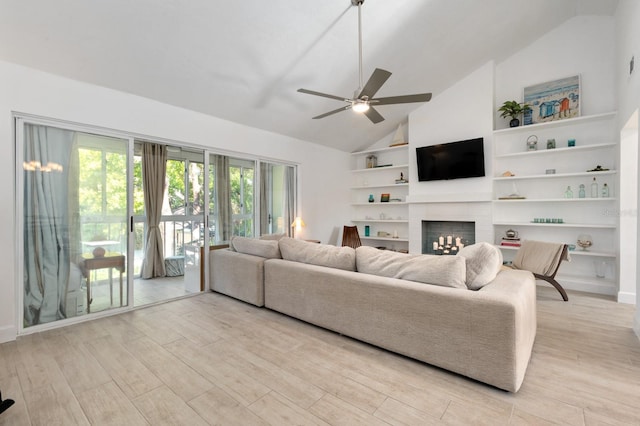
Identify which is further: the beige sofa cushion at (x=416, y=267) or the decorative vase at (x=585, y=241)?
the decorative vase at (x=585, y=241)

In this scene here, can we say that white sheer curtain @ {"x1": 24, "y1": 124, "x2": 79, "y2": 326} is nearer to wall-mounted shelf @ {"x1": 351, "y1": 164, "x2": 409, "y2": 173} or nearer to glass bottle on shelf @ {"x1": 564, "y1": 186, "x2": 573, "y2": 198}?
wall-mounted shelf @ {"x1": 351, "y1": 164, "x2": 409, "y2": 173}

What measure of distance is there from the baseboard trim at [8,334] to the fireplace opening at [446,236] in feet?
18.1

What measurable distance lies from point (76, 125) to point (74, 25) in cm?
96

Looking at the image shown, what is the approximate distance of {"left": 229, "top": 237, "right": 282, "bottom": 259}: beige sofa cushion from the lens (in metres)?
3.40

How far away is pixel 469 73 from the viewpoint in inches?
195

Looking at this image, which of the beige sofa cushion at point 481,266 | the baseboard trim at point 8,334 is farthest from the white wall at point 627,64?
the baseboard trim at point 8,334

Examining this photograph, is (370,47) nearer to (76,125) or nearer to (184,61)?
(184,61)

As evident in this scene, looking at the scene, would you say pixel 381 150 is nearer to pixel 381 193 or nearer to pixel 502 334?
pixel 381 193

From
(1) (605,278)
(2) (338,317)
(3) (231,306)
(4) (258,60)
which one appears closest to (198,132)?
(4) (258,60)

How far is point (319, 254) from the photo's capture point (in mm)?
2953

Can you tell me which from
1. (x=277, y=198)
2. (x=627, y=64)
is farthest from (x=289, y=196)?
(x=627, y=64)

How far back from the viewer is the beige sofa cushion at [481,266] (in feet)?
6.93

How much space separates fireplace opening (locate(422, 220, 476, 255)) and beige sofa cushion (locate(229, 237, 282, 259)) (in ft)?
10.7

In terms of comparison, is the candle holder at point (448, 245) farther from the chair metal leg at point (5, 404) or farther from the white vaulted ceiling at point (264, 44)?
the chair metal leg at point (5, 404)
